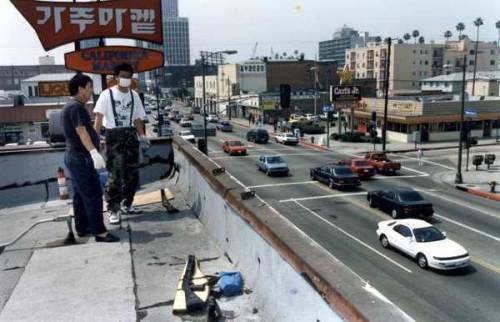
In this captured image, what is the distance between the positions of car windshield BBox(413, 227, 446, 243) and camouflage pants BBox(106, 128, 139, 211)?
13221 millimetres

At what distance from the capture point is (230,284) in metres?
4.88

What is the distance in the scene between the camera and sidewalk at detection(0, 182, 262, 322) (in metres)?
4.46

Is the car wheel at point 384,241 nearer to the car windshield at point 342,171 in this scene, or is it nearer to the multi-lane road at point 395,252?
the multi-lane road at point 395,252

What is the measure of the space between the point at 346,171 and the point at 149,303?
27.3 m

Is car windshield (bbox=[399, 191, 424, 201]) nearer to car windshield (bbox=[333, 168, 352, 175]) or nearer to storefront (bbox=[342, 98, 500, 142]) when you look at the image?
car windshield (bbox=[333, 168, 352, 175])

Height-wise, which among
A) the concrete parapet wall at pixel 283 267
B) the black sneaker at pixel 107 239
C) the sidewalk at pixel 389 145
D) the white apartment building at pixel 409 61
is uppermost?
the white apartment building at pixel 409 61

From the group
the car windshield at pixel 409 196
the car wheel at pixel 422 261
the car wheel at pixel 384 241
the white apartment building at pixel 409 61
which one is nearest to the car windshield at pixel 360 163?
the car windshield at pixel 409 196

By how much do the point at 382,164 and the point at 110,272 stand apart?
33.6m

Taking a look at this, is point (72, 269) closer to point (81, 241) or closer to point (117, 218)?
point (81, 241)

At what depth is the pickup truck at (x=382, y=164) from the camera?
36.7m

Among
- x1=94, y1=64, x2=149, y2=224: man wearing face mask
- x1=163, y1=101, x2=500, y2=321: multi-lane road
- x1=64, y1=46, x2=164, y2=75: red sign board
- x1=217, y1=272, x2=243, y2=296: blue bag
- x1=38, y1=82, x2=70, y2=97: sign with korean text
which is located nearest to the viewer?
x1=217, y1=272, x2=243, y2=296: blue bag

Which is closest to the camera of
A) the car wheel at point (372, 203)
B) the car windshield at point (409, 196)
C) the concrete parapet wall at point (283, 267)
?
the concrete parapet wall at point (283, 267)

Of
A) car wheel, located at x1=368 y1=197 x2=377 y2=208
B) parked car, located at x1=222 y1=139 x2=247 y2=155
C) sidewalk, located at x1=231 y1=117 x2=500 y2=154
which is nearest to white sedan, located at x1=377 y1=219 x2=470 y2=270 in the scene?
car wheel, located at x1=368 y1=197 x2=377 y2=208

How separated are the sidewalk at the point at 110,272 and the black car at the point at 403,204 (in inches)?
687
